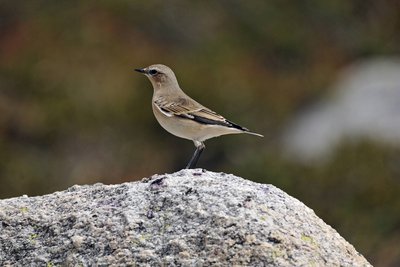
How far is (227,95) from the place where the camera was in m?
20.2

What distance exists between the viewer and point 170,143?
18.3 m

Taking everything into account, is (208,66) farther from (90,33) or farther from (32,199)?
(32,199)

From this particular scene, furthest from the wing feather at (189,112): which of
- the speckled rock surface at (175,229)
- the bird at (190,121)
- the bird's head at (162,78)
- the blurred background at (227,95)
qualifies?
the blurred background at (227,95)

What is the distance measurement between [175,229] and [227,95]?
15.2 metres

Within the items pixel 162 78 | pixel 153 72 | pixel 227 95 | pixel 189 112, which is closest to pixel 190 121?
pixel 189 112

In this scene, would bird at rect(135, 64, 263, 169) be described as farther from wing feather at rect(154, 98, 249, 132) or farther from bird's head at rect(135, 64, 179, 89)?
bird's head at rect(135, 64, 179, 89)

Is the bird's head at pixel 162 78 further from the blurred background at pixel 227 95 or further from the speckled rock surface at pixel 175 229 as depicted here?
the blurred background at pixel 227 95

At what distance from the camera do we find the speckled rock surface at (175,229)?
5.01m

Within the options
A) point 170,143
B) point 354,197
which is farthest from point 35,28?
point 354,197

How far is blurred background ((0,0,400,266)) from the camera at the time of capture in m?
16.3

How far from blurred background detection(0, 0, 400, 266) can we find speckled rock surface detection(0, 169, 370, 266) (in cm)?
752

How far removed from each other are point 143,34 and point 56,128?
18.0ft

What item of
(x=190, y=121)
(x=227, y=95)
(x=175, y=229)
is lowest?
(x=227, y=95)

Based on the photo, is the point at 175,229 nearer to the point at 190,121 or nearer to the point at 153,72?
the point at 190,121
